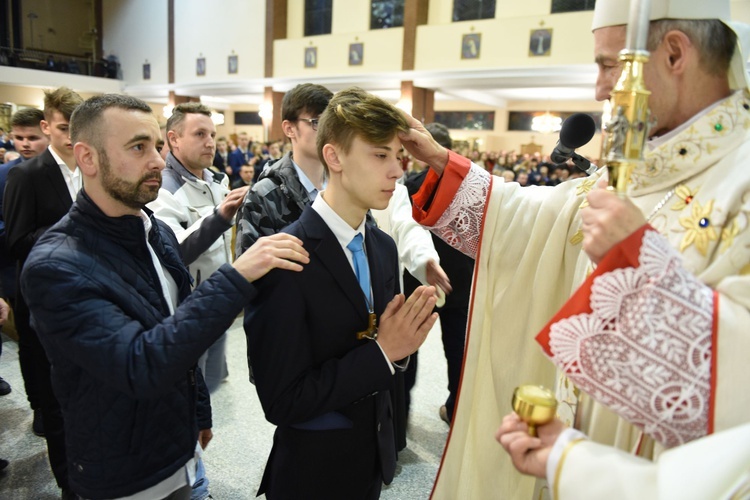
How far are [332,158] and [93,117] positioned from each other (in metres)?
0.70

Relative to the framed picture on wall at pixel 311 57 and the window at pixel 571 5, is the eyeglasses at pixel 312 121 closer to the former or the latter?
the window at pixel 571 5

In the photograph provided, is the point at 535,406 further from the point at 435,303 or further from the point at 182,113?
the point at 182,113


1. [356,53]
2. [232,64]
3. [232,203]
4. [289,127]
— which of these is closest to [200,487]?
[232,203]

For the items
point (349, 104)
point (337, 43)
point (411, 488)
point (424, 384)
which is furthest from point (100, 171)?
point (337, 43)

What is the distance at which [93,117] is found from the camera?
150 cm

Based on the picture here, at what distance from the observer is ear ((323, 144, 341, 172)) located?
1483 mm

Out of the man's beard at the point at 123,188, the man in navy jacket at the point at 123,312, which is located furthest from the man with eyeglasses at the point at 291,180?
the man's beard at the point at 123,188

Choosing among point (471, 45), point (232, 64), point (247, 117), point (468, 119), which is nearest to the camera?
point (471, 45)

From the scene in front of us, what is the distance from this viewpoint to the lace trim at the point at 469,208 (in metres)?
1.53

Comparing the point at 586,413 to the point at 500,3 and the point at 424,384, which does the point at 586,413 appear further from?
the point at 500,3

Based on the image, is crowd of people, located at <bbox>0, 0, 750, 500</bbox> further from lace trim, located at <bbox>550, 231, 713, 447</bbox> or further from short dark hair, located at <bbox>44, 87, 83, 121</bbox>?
short dark hair, located at <bbox>44, 87, 83, 121</bbox>

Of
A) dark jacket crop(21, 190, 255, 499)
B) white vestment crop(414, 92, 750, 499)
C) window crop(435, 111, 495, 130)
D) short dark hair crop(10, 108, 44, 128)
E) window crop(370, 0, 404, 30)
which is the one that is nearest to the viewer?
white vestment crop(414, 92, 750, 499)

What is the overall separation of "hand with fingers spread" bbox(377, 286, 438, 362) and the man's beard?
2.58ft

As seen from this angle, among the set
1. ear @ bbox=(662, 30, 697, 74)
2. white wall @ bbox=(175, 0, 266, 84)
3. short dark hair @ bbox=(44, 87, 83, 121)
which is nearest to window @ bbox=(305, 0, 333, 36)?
white wall @ bbox=(175, 0, 266, 84)
